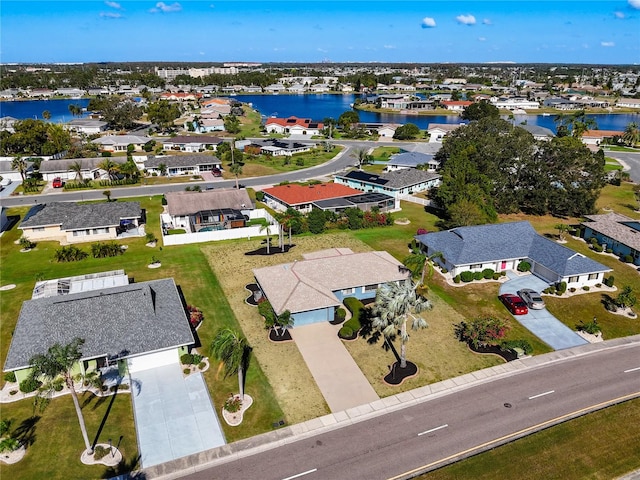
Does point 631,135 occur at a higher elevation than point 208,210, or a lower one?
higher

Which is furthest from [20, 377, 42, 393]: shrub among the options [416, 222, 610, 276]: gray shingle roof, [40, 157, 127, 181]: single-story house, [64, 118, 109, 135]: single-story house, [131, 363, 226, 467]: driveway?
[64, 118, 109, 135]: single-story house

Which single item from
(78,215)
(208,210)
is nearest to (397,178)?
(208,210)

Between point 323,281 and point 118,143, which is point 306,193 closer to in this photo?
point 323,281

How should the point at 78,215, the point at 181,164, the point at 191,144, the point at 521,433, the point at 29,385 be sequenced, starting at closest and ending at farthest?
the point at 521,433 < the point at 29,385 < the point at 78,215 < the point at 181,164 < the point at 191,144

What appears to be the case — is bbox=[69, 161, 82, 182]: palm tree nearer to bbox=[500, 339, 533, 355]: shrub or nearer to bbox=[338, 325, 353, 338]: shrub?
bbox=[338, 325, 353, 338]: shrub

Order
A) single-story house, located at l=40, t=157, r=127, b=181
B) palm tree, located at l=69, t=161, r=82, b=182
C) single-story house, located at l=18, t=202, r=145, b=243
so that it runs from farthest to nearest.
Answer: single-story house, located at l=40, t=157, r=127, b=181, palm tree, located at l=69, t=161, r=82, b=182, single-story house, located at l=18, t=202, r=145, b=243

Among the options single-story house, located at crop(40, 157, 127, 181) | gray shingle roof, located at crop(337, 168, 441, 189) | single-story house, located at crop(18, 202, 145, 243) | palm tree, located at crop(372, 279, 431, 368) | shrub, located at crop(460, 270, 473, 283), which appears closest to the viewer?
palm tree, located at crop(372, 279, 431, 368)

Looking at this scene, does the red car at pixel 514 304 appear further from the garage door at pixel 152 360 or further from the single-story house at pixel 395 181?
the single-story house at pixel 395 181

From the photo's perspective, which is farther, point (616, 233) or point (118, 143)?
point (118, 143)

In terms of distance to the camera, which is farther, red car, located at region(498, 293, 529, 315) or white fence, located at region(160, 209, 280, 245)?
white fence, located at region(160, 209, 280, 245)
